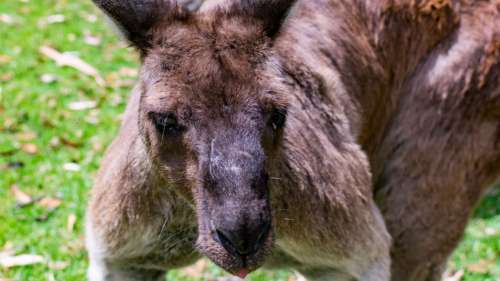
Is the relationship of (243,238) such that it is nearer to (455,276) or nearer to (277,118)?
(277,118)

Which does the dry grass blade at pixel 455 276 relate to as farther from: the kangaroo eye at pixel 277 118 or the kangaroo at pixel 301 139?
the kangaroo eye at pixel 277 118

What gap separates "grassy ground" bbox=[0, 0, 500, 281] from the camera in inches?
225

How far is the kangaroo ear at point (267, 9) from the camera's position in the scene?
363 cm

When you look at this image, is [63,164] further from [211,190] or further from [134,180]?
[211,190]

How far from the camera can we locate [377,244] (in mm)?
4273

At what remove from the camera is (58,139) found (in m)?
7.18

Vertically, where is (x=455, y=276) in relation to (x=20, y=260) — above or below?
above

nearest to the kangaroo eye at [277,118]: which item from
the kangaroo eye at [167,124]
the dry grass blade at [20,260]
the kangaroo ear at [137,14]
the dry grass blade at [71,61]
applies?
the kangaroo eye at [167,124]

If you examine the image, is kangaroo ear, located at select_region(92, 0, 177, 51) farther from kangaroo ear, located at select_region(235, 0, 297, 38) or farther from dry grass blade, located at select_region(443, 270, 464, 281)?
dry grass blade, located at select_region(443, 270, 464, 281)

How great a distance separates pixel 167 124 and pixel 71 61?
564cm

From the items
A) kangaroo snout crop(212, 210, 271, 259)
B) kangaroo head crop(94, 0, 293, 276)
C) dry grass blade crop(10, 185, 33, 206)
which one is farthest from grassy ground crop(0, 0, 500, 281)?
kangaroo snout crop(212, 210, 271, 259)

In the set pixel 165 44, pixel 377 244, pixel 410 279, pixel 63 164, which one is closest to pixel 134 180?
pixel 165 44

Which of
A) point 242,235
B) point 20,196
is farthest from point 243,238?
point 20,196

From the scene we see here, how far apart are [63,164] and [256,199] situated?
153 inches
